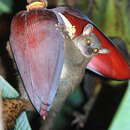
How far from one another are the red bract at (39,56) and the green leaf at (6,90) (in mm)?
27

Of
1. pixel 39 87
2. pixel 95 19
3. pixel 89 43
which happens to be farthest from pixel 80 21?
pixel 95 19

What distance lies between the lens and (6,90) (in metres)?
0.34

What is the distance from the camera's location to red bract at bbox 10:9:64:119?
316mm

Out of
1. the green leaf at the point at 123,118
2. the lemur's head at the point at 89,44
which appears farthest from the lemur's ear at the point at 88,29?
the green leaf at the point at 123,118

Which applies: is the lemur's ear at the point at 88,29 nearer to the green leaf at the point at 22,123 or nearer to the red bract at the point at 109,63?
the red bract at the point at 109,63

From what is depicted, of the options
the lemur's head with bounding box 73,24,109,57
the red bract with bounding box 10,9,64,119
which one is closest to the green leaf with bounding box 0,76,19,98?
the red bract with bounding box 10,9,64,119

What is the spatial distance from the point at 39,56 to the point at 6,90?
0.07 metres

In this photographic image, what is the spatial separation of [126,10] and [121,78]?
1.11 ft

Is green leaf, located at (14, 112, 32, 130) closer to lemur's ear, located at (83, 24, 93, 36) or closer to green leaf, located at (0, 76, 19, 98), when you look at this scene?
green leaf, located at (0, 76, 19, 98)

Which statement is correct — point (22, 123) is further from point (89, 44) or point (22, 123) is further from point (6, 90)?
point (89, 44)

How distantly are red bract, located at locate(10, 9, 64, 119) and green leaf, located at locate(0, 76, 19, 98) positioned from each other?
0.09 ft

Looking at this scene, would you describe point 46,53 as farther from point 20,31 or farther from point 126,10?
point 126,10

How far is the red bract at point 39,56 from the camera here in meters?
0.32

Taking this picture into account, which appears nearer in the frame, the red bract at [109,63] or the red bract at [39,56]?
the red bract at [39,56]
